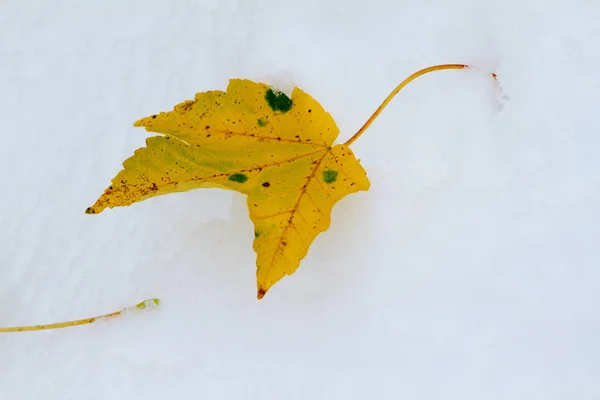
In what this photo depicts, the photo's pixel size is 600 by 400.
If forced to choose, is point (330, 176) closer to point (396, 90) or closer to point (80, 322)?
point (396, 90)

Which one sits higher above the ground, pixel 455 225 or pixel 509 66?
pixel 509 66

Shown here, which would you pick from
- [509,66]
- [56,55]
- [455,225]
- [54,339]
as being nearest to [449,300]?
[455,225]

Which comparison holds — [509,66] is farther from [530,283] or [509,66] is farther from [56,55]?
[56,55]

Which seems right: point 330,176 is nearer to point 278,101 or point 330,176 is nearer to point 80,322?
point 278,101

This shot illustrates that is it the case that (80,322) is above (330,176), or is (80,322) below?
below

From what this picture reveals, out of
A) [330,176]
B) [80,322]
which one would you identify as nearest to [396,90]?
[330,176]

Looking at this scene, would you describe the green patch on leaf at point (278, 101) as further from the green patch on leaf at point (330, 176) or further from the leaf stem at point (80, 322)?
the leaf stem at point (80, 322)

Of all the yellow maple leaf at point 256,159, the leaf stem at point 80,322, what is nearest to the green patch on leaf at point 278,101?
the yellow maple leaf at point 256,159
